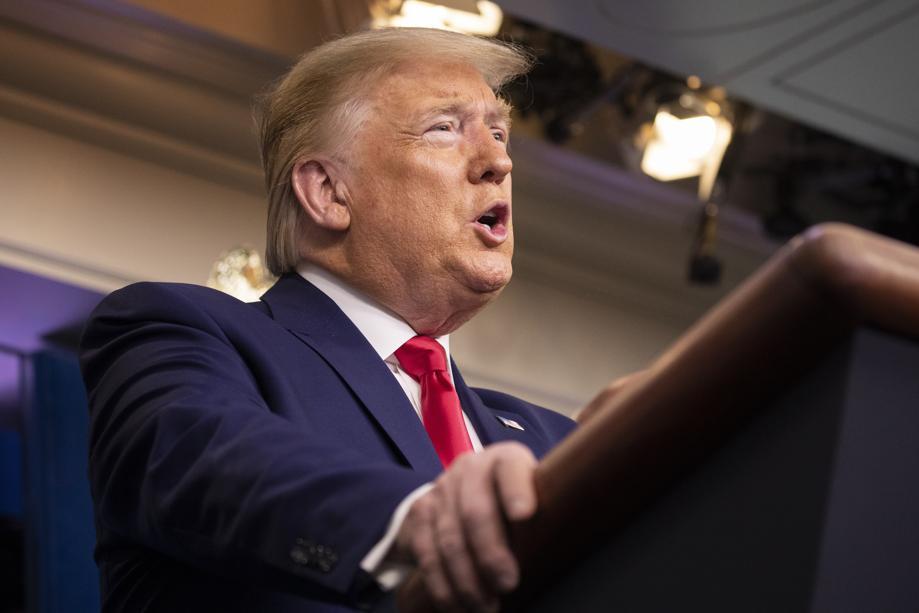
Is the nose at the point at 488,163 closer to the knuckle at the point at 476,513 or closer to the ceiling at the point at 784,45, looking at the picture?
the knuckle at the point at 476,513

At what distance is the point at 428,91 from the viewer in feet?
6.34

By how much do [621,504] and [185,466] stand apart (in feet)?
1.23

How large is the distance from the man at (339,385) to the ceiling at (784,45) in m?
1.45

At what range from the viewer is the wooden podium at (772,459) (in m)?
0.66

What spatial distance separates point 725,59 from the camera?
3.81 m

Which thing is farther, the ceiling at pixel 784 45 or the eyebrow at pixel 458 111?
the ceiling at pixel 784 45

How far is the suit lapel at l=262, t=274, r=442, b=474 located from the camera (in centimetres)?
135

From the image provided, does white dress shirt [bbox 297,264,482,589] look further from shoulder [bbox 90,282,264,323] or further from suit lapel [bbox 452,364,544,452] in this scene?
shoulder [bbox 90,282,264,323]

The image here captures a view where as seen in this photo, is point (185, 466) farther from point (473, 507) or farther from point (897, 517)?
point (897, 517)

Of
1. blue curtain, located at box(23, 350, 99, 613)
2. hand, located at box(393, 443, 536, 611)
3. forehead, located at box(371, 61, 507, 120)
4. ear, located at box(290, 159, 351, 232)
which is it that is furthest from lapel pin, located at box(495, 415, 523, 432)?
blue curtain, located at box(23, 350, 99, 613)

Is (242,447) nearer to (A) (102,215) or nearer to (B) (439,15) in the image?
(B) (439,15)

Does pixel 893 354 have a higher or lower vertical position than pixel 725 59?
higher

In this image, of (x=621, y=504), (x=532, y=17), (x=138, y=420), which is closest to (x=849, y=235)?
(x=621, y=504)

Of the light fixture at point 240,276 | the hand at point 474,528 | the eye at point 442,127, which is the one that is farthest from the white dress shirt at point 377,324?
the light fixture at point 240,276
